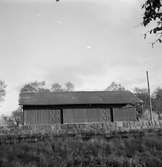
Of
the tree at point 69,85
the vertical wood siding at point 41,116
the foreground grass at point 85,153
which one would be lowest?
the foreground grass at point 85,153

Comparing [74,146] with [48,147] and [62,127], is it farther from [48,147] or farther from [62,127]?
[62,127]

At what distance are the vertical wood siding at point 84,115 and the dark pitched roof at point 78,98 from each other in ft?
4.09

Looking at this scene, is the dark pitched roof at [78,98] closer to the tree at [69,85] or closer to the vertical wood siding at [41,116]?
the vertical wood siding at [41,116]

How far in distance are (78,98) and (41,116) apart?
585 cm

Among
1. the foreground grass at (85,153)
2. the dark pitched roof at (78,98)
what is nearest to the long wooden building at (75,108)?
the dark pitched roof at (78,98)

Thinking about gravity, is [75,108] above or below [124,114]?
above

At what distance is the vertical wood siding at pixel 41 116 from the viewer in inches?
1531

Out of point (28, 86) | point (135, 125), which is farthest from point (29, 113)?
point (28, 86)

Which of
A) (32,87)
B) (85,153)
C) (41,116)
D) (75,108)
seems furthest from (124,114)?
(32,87)

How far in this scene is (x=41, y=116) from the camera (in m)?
39.0

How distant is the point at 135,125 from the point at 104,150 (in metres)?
12.3

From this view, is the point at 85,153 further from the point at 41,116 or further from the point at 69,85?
the point at 69,85

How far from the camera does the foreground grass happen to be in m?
13.4

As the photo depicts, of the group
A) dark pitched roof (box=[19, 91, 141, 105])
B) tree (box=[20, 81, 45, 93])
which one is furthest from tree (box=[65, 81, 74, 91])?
dark pitched roof (box=[19, 91, 141, 105])
